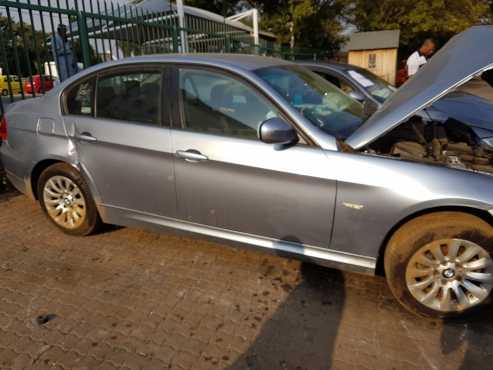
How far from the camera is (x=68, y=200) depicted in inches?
141

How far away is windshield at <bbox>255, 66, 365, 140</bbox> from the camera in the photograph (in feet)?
9.24

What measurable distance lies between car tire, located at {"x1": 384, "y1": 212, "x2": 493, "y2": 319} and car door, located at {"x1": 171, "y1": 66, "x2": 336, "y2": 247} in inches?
19.4

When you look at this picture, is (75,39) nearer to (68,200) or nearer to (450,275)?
(68,200)

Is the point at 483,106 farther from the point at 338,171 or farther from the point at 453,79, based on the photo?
the point at 338,171

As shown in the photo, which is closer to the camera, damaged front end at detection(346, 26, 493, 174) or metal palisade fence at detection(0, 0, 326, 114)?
damaged front end at detection(346, 26, 493, 174)

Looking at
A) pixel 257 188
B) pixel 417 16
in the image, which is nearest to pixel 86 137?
pixel 257 188

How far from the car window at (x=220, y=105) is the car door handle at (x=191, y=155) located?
0.58ft

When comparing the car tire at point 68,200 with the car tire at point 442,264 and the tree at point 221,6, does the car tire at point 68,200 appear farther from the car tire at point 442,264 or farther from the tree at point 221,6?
the tree at point 221,6

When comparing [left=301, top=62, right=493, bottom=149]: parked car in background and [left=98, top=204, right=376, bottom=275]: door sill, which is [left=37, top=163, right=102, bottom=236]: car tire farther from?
[left=301, top=62, right=493, bottom=149]: parked car in background

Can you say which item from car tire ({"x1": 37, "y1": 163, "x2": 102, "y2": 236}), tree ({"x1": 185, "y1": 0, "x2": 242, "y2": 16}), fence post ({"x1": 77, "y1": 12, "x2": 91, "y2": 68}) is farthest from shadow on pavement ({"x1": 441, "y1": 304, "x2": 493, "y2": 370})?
tree ({"x1": 185, "y1": 0, "x2": 242, "y2": 16})

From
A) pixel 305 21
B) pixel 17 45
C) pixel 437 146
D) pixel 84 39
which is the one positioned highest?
pixel 305 21

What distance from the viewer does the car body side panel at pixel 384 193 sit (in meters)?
2.27

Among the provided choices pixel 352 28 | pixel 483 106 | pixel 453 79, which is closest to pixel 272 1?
pixel 352 28

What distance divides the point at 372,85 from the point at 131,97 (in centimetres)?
453
